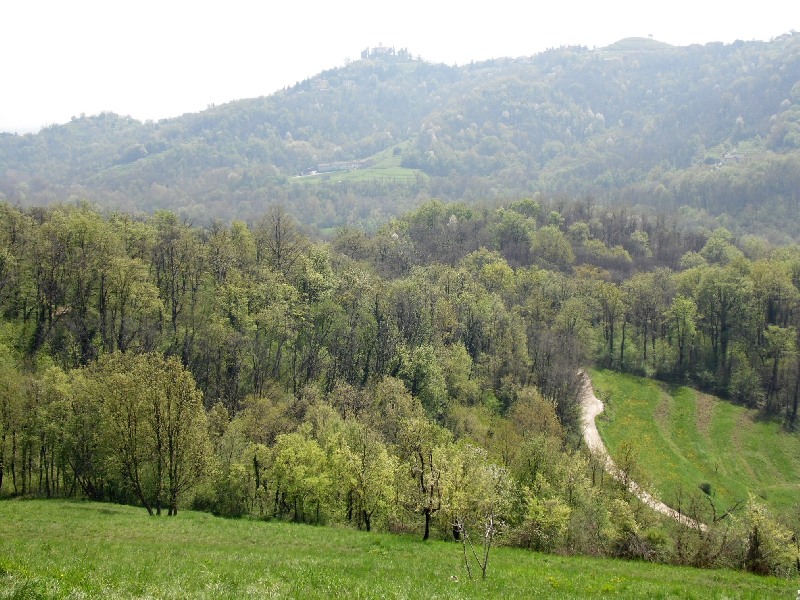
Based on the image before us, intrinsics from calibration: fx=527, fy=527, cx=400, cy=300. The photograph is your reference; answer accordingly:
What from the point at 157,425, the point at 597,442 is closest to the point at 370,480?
the point at 157,425

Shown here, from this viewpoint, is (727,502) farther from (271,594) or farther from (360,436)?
(271,594)

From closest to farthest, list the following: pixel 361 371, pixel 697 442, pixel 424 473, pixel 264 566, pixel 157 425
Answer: pixel 264 566
pixel 424 473
pixel 157 425
pixel 361 371
pixel 697 442

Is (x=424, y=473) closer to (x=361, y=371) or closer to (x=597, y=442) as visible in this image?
(x=361, y=371)

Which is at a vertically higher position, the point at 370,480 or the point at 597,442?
the point at 370,480

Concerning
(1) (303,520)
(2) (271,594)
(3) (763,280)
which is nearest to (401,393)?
(1) (303,520)

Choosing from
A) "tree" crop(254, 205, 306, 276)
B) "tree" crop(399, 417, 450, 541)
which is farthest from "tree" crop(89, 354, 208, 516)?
"tree" crop(254, 205, 306, 276)

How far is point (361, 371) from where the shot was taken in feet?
228

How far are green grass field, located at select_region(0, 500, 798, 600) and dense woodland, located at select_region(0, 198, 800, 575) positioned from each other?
2.74 m

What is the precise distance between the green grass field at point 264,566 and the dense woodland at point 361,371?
2.74 m

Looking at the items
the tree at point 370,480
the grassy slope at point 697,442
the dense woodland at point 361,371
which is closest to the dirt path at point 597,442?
the grassy slope at point 697,442

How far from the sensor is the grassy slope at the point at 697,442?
6372 centimetres

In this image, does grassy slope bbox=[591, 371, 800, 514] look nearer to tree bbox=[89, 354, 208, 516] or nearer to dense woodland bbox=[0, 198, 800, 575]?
dense woodland bbox=[0, 198, 800, 575]

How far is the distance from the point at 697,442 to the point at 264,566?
72.0 metres

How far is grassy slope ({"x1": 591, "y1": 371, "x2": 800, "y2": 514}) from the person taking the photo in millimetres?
63719
